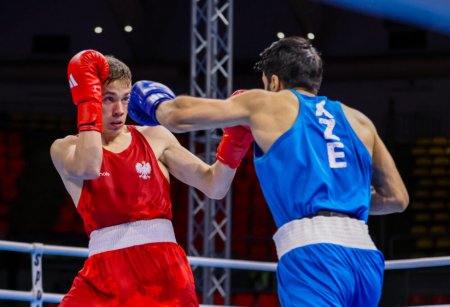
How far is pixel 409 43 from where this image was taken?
14359 mm

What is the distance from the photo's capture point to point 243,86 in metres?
14.5

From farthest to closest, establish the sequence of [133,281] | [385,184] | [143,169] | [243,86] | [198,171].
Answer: [243,86], [198,171], [143,169], [133,281], [385,184]

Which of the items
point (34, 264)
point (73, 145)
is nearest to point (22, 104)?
point (34, 264)

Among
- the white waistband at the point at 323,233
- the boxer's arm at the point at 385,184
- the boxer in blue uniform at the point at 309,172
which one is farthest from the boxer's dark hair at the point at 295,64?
the white waistband at the point at 323,233

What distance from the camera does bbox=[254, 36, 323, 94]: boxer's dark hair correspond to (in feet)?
8.59

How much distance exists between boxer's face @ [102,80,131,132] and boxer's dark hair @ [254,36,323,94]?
69 cm

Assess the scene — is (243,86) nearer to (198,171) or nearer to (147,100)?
(198,171)

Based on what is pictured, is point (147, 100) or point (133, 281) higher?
point (147, 100)

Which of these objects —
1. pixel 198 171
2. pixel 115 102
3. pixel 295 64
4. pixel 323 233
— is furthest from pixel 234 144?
pixel 323 233

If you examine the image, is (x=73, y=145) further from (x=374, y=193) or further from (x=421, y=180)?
(x=421, y=180)

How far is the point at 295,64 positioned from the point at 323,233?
567 millimetres

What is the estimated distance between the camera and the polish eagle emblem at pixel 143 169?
9.93 feet

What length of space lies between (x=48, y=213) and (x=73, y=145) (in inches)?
415

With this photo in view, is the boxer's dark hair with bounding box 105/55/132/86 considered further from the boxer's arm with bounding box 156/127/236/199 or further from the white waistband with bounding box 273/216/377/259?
the white waistband with bounding box 273/216/377/259
